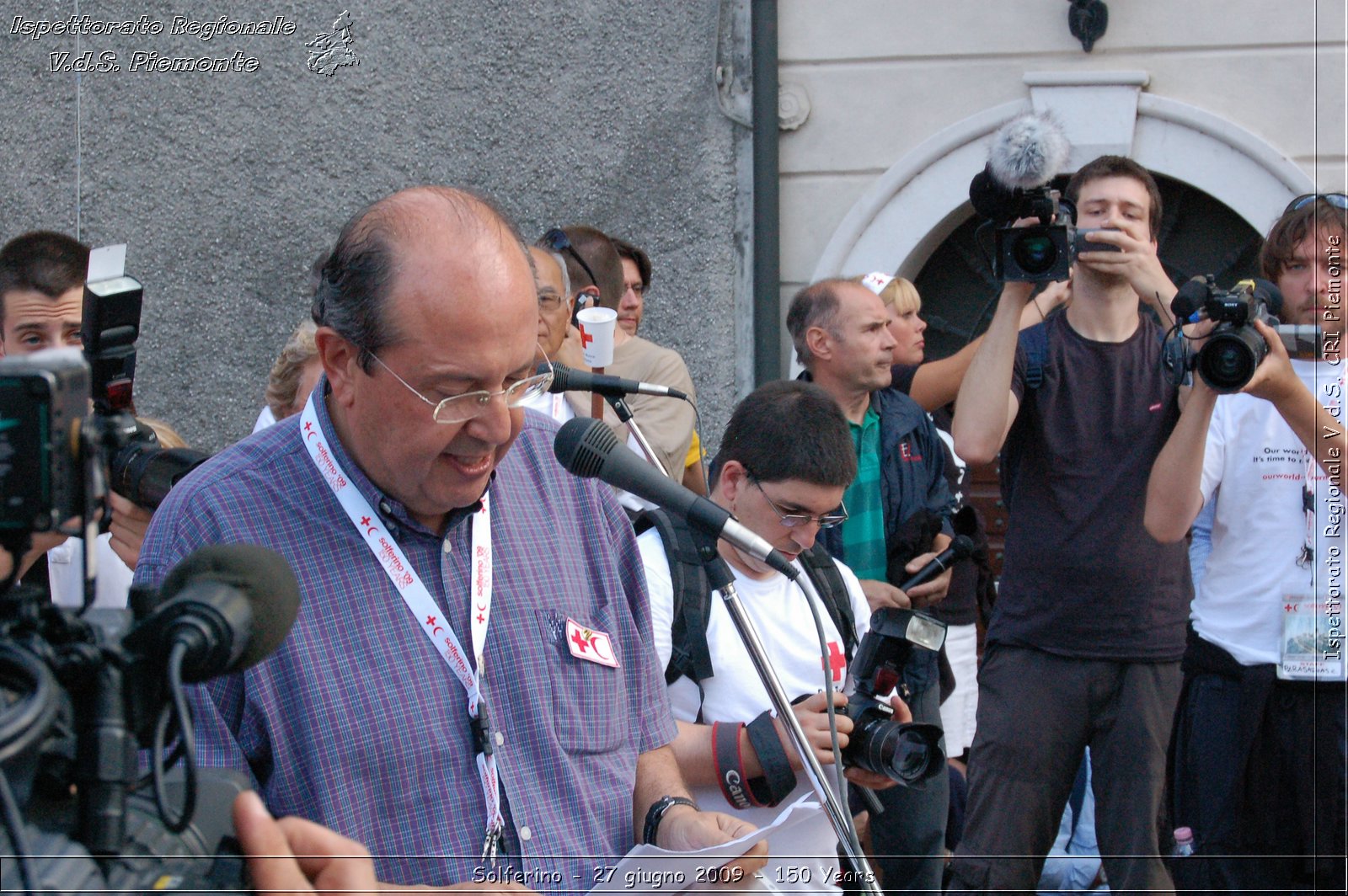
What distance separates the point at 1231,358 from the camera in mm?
3742

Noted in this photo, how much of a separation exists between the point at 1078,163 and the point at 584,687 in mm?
4750

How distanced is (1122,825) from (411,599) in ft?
8.87

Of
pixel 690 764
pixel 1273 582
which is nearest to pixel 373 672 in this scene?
pixel 690 764

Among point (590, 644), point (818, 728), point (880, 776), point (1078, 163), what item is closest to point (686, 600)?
point (818, 728)

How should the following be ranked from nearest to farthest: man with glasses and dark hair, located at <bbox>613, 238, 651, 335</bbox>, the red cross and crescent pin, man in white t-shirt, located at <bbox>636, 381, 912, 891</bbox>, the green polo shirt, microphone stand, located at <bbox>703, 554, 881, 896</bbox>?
the red cross and crescent pin < microphone stand, located at <bbox>703, 554, 881, 896</bbox> < man in white t-shirt, located at <bbox>636, 381, 912, 891</bbox> < the green polo shirt < man with glasses and dark hair, located at <bbox>613, 238, 651, 335</bbox>

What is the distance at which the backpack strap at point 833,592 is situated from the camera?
3277 mm

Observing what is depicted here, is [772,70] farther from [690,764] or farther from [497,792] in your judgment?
[497,792]

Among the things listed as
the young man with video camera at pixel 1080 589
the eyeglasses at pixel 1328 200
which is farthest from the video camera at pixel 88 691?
the eyeglasses at pixel 1328 200

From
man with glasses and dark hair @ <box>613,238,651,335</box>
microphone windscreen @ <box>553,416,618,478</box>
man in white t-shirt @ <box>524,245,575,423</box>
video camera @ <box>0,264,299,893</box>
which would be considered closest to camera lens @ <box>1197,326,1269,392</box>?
man in white t-shirt @ <box>524,245,575,423</box>

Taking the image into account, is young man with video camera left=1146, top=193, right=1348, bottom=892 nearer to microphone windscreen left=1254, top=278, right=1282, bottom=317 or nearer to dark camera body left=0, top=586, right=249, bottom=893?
microphone windscreen left=1254, top=278, right=1282, bottom=317

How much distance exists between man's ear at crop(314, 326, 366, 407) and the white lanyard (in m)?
0.07

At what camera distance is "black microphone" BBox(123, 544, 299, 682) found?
128 centimetres

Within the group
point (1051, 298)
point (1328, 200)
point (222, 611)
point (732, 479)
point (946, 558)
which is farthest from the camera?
point (1051, 298)

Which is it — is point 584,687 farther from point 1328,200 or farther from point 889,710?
point 1328,200
